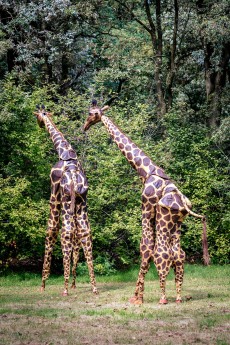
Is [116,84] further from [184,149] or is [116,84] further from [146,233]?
[146,233]

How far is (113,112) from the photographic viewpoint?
18875 millimetres

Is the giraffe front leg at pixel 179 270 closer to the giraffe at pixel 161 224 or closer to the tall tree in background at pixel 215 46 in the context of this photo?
the giraffe at pixel 161 224

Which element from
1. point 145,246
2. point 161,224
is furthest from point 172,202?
point 145,246

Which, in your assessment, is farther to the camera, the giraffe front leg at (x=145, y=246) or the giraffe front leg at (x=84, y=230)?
the giraffe front leg at (x=84, y=230)

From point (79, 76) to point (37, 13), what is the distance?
3330 mm

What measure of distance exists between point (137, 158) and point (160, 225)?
1483 millimetres

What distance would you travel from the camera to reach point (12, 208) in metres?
16.3

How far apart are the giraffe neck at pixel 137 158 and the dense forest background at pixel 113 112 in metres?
4.40

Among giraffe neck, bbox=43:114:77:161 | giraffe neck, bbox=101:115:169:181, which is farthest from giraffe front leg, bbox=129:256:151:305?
giraffe neck, bbox=43:114:77:161

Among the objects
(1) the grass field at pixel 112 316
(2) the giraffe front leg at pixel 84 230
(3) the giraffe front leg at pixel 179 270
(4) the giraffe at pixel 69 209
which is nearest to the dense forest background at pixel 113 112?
(4) the giraffe at pixel 69 209

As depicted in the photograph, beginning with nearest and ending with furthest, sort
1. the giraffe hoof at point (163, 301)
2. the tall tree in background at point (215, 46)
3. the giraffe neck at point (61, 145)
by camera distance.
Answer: the giraffe hoof at point (163, 301), the giraffe neck at point (61, 145), the tall tree in background at point (215, 46)

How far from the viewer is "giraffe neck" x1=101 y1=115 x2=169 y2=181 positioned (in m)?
12.0

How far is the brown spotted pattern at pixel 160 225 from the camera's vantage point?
11.5 meters

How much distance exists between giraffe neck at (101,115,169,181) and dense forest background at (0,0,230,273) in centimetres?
440
